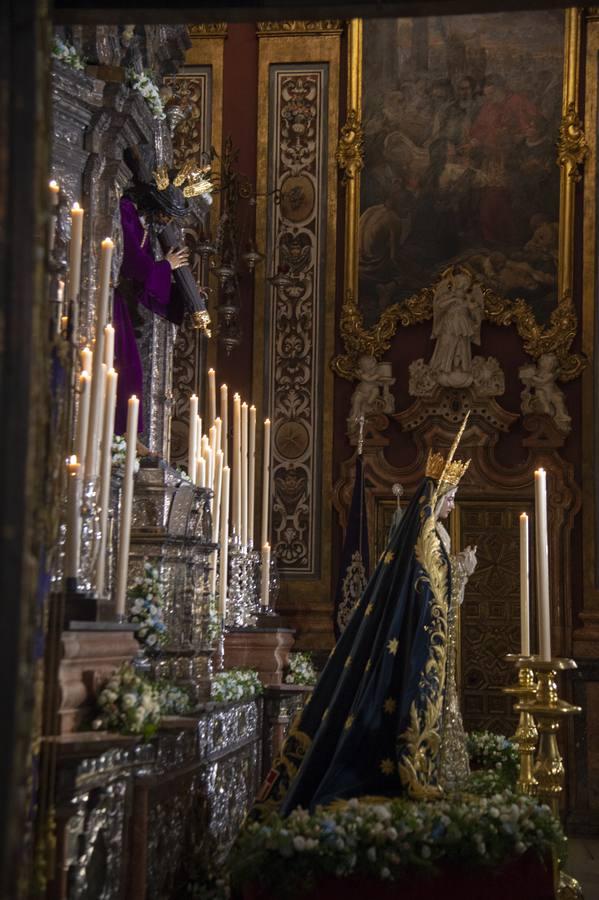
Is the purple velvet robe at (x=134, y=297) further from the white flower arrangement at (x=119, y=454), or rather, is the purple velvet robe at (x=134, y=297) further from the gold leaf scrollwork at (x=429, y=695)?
the gold leaf scrollwork at (x=429, y=695)

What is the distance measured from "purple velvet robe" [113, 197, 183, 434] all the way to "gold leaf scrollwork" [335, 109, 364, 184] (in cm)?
608

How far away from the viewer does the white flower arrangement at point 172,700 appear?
5696 millimetres

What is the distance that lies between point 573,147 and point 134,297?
7.23 metres

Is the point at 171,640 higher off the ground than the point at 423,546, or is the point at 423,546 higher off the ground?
the point at 423,546

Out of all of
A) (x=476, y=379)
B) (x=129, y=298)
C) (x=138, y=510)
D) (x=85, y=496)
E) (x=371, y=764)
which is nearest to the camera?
(x=85, y=496)

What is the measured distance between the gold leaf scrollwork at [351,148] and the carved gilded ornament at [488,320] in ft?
4.73

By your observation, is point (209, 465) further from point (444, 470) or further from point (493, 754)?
point (493, 754)

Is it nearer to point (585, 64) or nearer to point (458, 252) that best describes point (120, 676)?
point (458, 252)

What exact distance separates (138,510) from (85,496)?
1.23 metres

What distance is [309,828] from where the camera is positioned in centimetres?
519

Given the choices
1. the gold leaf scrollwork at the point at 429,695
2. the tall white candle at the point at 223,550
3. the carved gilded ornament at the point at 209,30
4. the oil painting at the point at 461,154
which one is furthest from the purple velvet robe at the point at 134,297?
the carved gilded ornament at the point at 209,30

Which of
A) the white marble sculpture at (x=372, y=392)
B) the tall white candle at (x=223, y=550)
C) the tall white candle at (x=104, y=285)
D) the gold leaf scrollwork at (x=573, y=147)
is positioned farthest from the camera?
the gold leaf scrollwork at (x=573, y=147)

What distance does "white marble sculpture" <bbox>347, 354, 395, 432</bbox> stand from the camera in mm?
13211

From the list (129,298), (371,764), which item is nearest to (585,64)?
(129,298)
